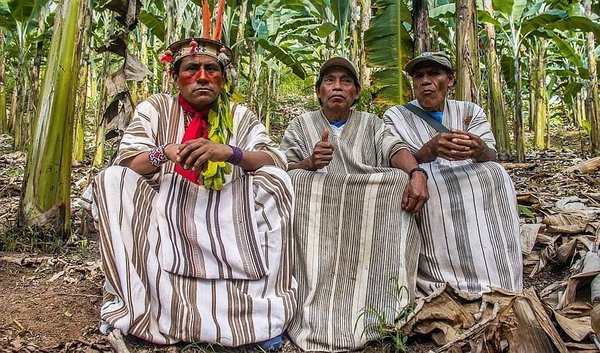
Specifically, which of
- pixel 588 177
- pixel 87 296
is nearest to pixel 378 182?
pixel 87 296

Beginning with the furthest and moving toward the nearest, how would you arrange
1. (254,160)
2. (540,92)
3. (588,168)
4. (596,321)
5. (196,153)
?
(540,92) → (588,168) → (254,160) → (196,153) → (596,321)

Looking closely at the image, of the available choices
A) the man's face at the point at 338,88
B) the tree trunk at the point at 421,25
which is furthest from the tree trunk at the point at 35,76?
the man's face at the point at 338,88

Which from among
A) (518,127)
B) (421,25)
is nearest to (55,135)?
(421,25)

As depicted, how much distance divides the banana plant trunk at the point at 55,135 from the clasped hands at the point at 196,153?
1.54 meters

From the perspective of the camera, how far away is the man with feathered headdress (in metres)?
2.32

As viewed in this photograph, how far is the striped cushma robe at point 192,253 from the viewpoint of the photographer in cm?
231

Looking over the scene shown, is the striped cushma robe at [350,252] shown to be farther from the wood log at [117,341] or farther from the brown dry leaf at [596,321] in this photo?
the brown dry leaf at [596,321]

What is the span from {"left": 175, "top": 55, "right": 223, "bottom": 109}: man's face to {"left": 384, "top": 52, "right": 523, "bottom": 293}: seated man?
1141 millimetres

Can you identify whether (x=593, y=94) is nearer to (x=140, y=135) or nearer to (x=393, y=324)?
(x=393, y=324)

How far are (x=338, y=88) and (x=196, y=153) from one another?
40.4 inches

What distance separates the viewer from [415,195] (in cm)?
266

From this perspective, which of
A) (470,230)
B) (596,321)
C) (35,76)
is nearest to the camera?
(596,321)

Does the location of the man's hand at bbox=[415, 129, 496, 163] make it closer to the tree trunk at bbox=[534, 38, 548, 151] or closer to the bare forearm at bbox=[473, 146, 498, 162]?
the bare forearm at bbox=[473, 146, 498, 162]

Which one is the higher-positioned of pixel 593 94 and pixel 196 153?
pixel 593 94
